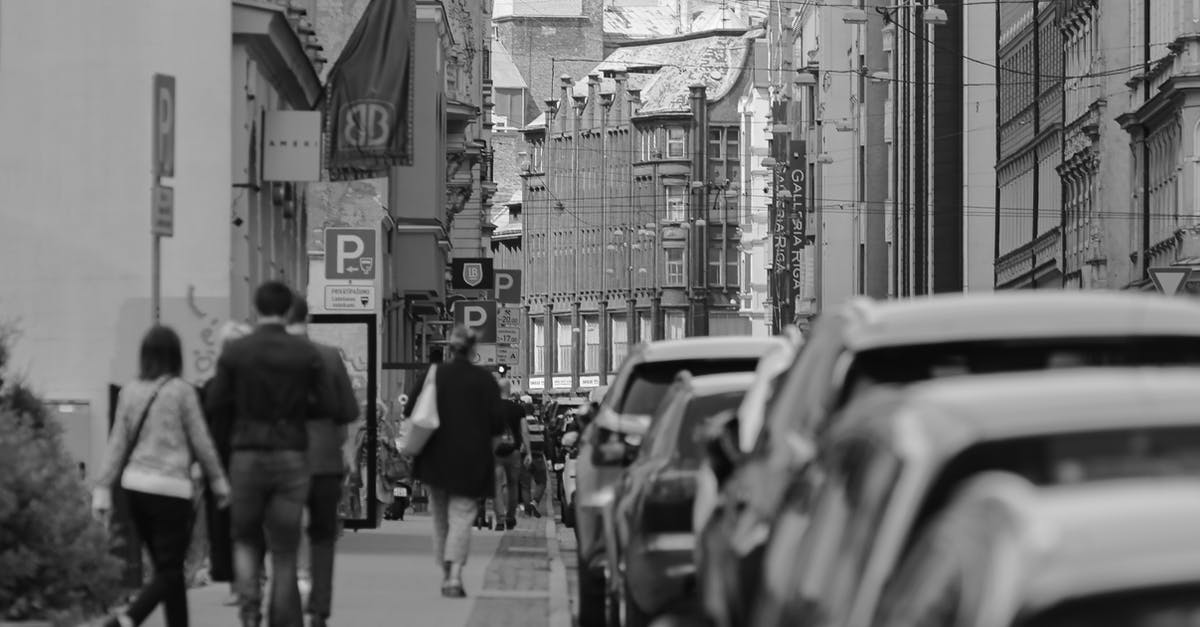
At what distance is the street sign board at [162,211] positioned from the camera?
14523mm

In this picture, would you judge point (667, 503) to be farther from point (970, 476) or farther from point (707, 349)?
point (970, 476)

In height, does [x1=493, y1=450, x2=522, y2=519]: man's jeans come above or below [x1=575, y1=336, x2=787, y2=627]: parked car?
below

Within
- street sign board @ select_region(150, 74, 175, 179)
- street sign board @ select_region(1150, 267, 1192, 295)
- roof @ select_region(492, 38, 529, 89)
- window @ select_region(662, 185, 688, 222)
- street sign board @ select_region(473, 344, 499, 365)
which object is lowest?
street sign board @ select_region(473, 344, 499, 365)

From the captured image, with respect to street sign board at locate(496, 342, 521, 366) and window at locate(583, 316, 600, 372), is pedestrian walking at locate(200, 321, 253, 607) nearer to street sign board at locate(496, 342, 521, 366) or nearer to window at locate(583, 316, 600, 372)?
street sign board at locate(496, 342, 521, 366)

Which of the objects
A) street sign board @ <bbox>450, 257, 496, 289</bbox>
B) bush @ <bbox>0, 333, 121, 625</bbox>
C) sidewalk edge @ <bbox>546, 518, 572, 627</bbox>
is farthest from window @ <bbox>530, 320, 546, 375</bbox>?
bush @ <bbox>0, 333, 121, 625</bbox>

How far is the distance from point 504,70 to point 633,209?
84.3 feet

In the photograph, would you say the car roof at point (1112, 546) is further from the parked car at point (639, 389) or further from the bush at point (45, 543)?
the parked car at point (639, 389)

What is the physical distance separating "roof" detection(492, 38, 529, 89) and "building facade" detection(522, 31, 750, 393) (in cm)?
759

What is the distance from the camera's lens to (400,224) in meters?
52.2

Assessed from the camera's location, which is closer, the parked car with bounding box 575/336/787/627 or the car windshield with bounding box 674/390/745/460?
the car windshield with bounding box 674/390/745/460

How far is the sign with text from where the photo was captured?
2848 centimetres

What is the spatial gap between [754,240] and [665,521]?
442 ft

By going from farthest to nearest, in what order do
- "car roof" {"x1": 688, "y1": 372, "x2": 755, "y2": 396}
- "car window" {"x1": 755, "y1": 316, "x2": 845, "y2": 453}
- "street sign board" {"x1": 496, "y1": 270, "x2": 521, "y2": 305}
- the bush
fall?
"street sign board" {"x1": 496, "y1": 270, "x2": 521, "y2": 305}, the bush, "car roof" {"x1": 688, "y1": 372, "x2": 755, "y2": 396}, "car window" {"x1": 755, "y1": 316, "x2": 845, "y2": 453}

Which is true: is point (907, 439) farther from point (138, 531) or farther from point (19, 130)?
point (19, 130)
